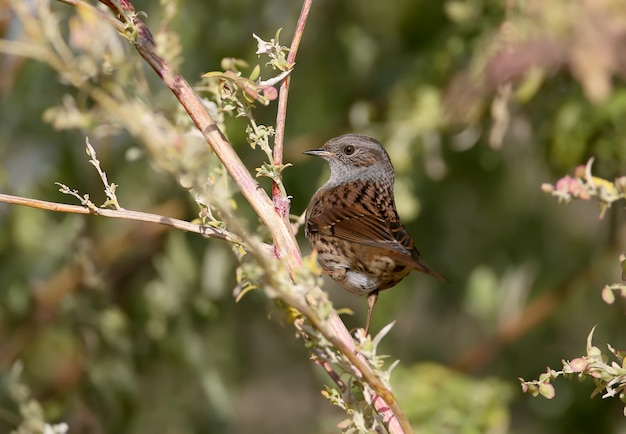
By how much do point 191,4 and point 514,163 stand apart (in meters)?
2.18

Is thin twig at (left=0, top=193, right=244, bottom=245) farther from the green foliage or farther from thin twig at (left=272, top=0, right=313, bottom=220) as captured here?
the green foliage

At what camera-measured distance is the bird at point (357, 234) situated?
12.1ft

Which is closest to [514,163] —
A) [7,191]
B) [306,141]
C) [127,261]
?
[306,141]

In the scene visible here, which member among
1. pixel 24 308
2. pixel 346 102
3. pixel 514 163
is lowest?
pixel 24 308

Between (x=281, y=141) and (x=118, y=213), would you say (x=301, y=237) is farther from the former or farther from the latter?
(x=118, y=213)

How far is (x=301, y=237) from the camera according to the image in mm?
5152

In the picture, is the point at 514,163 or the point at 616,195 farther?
the point at 514,163

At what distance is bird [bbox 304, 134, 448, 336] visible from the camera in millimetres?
3678

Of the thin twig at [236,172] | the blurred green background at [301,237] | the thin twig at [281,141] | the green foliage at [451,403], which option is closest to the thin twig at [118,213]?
the thin twig at [236,172]

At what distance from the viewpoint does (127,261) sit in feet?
17.9

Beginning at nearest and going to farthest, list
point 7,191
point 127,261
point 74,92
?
point 7,191, point 74,92, point 127,261

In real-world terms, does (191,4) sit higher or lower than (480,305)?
higher

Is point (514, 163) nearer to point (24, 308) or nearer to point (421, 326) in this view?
point (421, 326)

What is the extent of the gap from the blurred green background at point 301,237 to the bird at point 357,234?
29 centimetres
